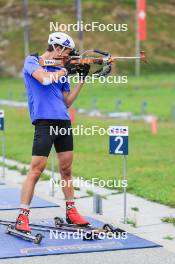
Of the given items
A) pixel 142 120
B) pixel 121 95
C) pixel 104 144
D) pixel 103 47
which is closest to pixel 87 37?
pixel 103 47

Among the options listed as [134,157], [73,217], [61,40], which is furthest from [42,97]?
[134,157]

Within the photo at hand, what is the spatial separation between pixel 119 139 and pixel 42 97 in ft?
4.70

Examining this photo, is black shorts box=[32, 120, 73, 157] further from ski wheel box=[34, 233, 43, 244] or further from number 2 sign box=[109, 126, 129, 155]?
ski wheel box=[34, 233, 43, 244]

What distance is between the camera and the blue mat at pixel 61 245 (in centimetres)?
852

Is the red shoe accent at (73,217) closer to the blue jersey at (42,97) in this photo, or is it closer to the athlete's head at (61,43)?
the blue jersey at (42,97)

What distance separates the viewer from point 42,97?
934 cm

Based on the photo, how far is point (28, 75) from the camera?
30.6ft

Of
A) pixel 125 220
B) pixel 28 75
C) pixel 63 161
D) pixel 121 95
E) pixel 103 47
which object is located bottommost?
pixel 125 220

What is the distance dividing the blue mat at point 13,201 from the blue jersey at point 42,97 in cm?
238

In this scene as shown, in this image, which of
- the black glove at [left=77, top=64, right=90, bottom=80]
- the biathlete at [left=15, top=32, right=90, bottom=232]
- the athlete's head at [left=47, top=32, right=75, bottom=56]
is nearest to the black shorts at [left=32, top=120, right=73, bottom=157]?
the biathlete at [left=15, top=32, right=90, bottom=232]

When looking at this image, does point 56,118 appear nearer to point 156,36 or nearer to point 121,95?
point 121,95

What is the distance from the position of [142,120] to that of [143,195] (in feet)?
52.4

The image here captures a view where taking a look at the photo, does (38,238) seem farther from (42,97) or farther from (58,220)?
(42,97)

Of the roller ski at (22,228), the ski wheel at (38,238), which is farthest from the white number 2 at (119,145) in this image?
the ski wheel at (38,238)
